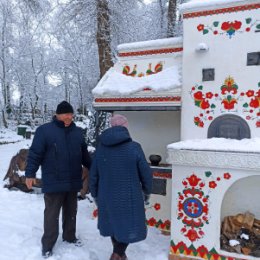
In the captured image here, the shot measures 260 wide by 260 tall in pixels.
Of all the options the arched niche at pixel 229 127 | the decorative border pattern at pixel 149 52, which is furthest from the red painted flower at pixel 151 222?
the decorative border pattern at pixel 149 52

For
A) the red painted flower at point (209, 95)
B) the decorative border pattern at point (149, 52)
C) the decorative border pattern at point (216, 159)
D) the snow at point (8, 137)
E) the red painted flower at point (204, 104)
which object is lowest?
the snow at point (8, 137)

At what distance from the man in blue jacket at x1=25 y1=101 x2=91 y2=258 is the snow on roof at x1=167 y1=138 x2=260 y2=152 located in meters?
1.15

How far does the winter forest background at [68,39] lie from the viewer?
27.9ft

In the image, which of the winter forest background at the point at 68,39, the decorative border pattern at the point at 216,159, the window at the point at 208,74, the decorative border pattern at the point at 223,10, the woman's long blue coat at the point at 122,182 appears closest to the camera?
the woman's long blue coat at the point at 122,182

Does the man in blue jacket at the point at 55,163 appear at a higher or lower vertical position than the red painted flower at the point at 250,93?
lower

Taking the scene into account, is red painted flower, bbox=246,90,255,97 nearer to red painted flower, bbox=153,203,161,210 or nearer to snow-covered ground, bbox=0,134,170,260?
red painted flower, bbox=153,203,161,210

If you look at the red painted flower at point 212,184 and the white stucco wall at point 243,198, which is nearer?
the red painted flower at point 212,184

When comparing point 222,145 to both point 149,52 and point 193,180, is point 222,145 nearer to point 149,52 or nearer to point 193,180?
point 193,180

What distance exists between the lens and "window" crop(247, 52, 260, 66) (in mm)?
3623

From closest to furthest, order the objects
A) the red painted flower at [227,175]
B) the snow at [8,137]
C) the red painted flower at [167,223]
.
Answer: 1. the red painted flower at [227,175]
2. the red painted flower at [167,223]
3. the snow at [8,137]

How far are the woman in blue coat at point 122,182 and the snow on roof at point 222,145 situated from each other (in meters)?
0.68

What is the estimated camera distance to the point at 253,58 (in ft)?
12.0

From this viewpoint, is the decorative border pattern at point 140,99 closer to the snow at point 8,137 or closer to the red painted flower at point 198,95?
the red painted flower at point 198,95

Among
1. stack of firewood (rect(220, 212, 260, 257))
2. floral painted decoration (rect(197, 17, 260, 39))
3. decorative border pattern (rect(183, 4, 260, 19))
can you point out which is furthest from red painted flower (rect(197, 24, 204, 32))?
stack of firewood (rect(220, 212, 260, 257))
